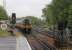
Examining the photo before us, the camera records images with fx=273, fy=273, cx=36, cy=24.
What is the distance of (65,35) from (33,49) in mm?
1882

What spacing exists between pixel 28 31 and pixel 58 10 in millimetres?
20896

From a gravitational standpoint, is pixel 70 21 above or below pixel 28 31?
above

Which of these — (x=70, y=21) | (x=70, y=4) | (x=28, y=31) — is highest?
(x=70, y=4)

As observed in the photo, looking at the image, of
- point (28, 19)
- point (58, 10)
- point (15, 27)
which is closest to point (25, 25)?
point (28, 19)

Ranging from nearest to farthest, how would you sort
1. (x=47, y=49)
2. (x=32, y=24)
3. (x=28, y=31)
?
1. (x=47, y=49)
2. (x=28, y=31)
3. (x=32, y=24)

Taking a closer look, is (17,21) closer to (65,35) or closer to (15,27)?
(15,27)

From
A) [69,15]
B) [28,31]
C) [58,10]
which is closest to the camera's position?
[69,15]

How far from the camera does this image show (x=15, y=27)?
104 ft

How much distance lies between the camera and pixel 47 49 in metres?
11.7

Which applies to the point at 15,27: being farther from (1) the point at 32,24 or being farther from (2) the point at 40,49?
(2) the point at 40,49

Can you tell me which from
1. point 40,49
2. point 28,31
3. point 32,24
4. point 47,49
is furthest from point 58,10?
point 32,24

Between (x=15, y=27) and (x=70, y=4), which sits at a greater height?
(x=70, y=4)

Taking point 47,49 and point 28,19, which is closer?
point 47,49

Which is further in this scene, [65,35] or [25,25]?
[25,25]
